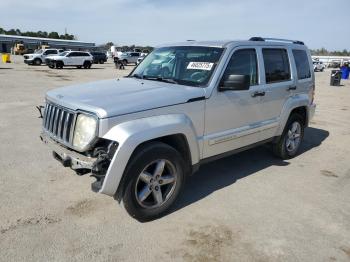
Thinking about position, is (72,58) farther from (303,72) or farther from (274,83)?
(274,83)

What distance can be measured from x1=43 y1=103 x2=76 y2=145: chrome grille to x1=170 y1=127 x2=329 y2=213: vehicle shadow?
4.88ft

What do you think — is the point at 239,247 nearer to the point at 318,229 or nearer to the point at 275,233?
the point at 275,233

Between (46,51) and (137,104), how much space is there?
1402 inches

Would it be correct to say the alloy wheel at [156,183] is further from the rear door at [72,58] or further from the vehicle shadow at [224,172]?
the rear door at [72,58]

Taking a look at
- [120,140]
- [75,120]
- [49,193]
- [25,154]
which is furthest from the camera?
[25,154]

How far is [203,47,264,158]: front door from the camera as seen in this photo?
4.20m

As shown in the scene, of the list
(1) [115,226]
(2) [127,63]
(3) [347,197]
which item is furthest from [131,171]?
(2) [127,63]

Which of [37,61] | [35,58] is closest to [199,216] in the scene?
[35,58]

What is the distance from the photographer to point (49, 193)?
4.32 m

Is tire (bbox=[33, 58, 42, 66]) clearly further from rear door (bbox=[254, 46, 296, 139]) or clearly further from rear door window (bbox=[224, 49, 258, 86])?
rear door window (bbox=[224, 49, 258, 86])

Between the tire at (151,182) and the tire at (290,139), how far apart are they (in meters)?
2.49

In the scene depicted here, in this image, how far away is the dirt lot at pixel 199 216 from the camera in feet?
10.6

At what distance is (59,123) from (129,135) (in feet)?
Answer: 3.34

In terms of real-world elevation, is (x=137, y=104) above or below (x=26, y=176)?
above
